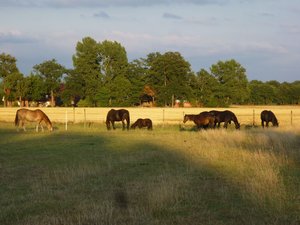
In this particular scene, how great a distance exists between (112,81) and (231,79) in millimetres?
25840

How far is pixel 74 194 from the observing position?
9.12 m

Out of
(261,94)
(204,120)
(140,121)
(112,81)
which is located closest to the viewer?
(204,120)

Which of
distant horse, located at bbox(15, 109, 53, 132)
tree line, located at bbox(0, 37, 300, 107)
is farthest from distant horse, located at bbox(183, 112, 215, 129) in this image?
tree line, located at bbox(0, 37, 300, 107)

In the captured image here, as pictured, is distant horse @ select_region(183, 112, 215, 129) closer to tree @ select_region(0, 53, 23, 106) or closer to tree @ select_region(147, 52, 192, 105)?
tree @ select_region(147, 52, 192, 105)

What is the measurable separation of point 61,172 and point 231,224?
5896mm

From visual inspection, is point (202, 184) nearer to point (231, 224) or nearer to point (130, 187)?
point (130, 187)

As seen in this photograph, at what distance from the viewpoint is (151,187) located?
9539 mm

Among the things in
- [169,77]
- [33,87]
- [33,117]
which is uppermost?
[169,77]

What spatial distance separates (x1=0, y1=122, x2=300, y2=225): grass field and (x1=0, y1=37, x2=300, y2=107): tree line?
226 feet

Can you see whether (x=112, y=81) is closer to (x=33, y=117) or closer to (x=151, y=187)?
(x=33, y=117)

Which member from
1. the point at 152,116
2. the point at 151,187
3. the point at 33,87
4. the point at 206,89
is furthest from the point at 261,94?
the point at 151,187

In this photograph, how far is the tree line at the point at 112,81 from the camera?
8525 centimetres

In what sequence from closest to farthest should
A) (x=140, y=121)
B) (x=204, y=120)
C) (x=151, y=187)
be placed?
(x=151, y=187) → (x=204, y=120) → (x=140, y=121)

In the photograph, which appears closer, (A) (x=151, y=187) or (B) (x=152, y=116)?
(A) (x=151, y=187)
